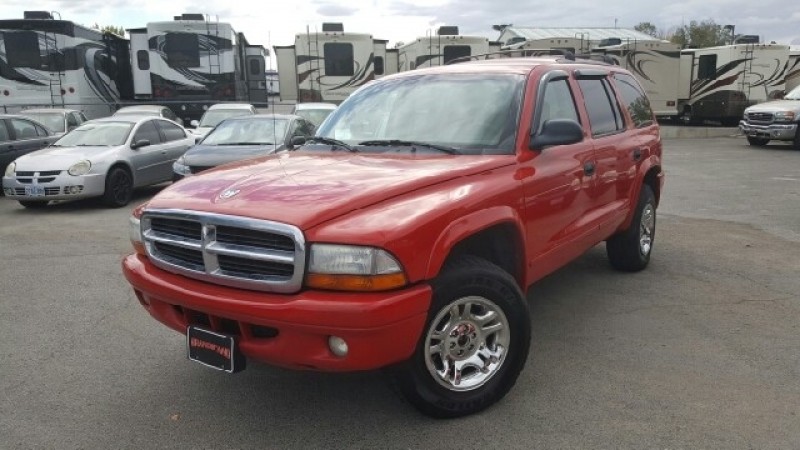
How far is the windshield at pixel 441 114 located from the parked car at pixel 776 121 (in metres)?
16.0

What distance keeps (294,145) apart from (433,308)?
2.24 metres

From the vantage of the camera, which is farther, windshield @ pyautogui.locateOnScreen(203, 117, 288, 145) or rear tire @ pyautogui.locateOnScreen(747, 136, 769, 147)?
rear tire @ pyautogui.locateOnScreen(747, 136, 769, 147)

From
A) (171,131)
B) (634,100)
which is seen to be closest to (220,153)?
(171,131)

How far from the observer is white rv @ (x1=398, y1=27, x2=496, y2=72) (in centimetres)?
1909

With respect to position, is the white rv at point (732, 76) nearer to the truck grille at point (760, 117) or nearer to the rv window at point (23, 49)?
the truck grille at point (760, 117)

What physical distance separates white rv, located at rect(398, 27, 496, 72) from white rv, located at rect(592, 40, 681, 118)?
15.3ft

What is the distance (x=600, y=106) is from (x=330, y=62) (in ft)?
49.5

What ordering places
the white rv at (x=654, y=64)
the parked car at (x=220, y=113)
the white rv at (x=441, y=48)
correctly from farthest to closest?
the white rv at (x=654, y=64), the white rv at (x=441, y=48), the parked car at (x=220, y=113)

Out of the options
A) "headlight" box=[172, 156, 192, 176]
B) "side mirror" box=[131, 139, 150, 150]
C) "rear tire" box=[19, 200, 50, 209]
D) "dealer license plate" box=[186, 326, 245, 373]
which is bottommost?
"rear tire" box=[19, 200, 50, 209]

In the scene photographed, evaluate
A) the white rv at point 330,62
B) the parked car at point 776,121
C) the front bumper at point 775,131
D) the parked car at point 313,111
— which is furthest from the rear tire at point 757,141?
the parked car at point 313,111

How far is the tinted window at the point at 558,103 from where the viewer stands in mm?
4246

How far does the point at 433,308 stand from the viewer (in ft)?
9.79

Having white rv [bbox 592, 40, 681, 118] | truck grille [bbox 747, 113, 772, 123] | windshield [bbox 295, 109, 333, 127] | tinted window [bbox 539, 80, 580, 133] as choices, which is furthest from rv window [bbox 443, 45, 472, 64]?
tinted window [bbox 539, 80, 580, 133]

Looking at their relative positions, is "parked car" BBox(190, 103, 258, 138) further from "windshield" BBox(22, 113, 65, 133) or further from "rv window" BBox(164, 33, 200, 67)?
"rv window" BBox(164, 33, 200, 67)
